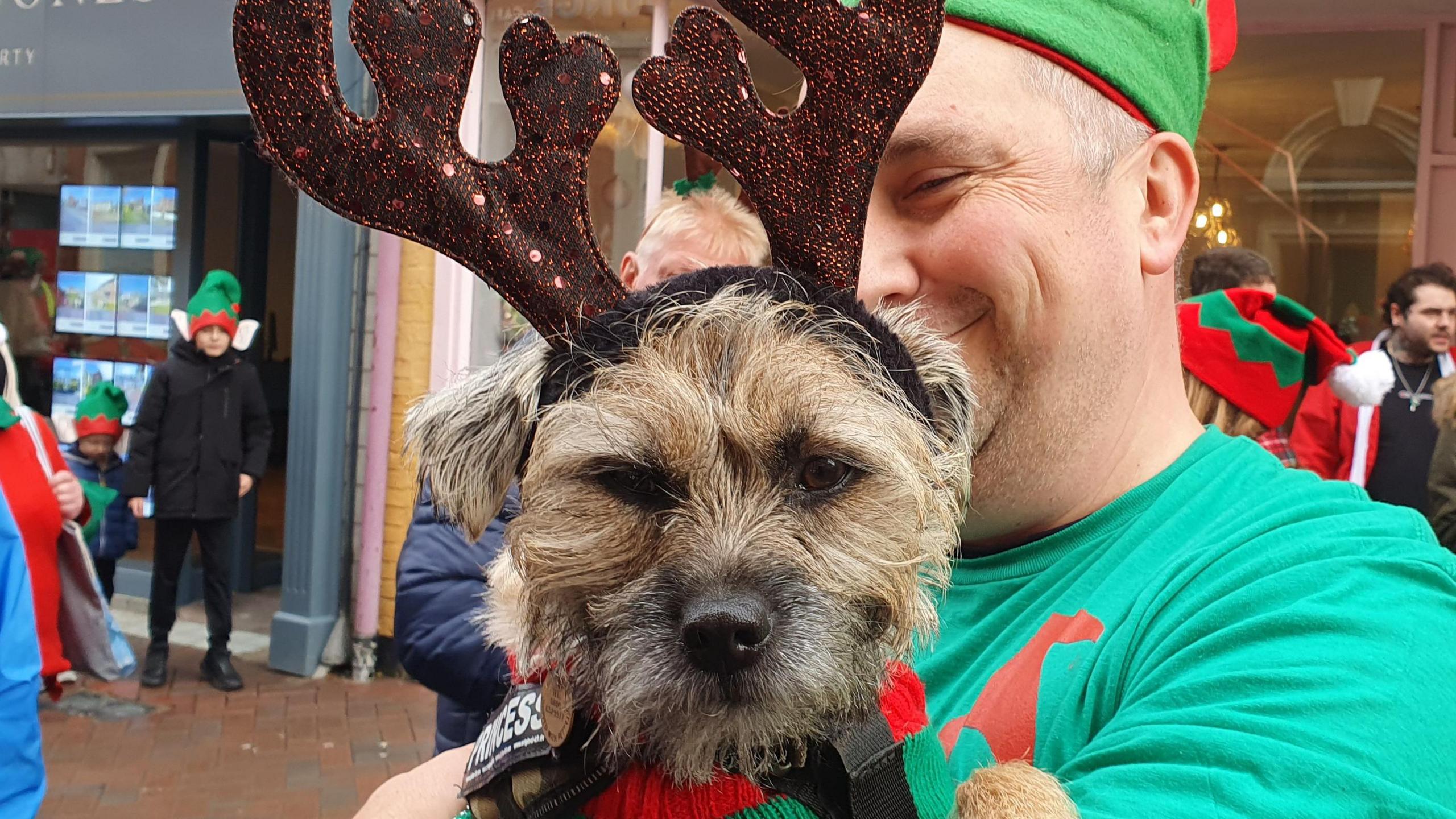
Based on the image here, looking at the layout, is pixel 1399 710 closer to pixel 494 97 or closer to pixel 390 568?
pixel 494 97

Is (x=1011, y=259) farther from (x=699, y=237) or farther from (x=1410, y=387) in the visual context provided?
(x=1410, y=387)

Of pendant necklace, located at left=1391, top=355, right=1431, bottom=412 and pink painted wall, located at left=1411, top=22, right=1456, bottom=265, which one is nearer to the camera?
pendant necklace, located at left=1391, top=355, right=1431, bottom=412

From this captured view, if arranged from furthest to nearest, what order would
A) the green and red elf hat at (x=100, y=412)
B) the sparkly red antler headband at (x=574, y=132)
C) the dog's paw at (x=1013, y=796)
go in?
the green and red elf hat at (x=100, y=412) < the sparkly red antler headband at (x=574, y=132) < the dog's paw at (x=1013, y=796)

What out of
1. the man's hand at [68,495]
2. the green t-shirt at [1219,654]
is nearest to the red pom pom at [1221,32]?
the green t-shirt at [1219,654]

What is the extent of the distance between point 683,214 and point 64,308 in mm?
9866

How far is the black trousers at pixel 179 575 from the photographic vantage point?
9.10 m

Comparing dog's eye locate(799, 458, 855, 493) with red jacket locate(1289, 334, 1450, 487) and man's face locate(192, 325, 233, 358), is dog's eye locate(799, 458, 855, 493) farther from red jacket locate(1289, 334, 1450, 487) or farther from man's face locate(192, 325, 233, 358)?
man's face locate(192, 325, 233, 358)

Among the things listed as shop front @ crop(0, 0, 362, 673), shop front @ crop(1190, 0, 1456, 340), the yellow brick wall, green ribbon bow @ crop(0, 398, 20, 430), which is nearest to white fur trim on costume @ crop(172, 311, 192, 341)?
shop front @ crop(0, 0, 362, 673)

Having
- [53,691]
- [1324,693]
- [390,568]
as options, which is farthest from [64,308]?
[1324,693]

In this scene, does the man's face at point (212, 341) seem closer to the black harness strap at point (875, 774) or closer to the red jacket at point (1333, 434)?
the red jacket at point (1333, 434)

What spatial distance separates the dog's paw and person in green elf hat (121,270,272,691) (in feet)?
28.1

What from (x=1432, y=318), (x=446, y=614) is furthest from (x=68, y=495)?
(x=1432, y=318)

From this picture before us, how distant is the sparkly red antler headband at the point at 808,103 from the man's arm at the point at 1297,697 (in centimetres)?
70

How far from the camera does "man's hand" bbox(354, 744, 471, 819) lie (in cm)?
210
